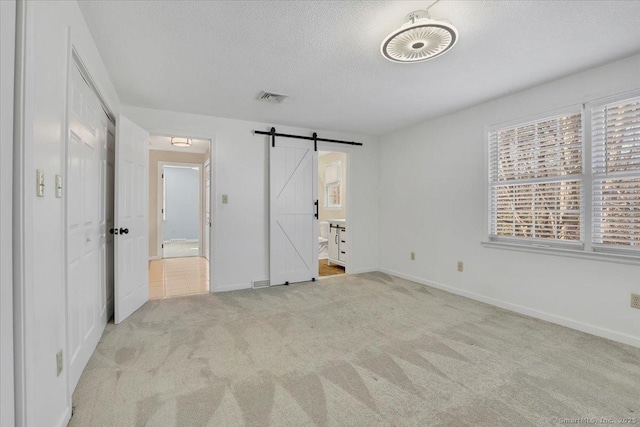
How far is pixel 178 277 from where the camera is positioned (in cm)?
489

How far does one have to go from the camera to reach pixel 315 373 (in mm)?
2021

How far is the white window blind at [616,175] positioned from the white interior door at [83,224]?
4011 millimetres

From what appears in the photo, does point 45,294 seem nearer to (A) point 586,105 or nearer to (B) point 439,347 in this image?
(B) point 439,347

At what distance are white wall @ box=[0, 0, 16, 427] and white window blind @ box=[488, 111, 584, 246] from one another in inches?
154

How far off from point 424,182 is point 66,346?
417 centimetres

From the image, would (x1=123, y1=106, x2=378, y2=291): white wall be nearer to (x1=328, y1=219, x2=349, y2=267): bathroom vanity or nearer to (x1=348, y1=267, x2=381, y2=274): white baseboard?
(x1=348, y1=267, x2=381, y2=274): white baseboard

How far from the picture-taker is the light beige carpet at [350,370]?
1632mm

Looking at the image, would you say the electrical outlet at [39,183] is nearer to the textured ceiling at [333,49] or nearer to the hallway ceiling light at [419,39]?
the textured ceiling at [333,49]

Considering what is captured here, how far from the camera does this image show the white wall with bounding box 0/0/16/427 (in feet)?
3.31

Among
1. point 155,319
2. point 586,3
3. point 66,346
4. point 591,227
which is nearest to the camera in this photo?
point 66,346

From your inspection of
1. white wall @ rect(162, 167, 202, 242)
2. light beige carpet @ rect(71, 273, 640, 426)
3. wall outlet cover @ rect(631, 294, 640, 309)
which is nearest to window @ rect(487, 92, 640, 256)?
wall outlet cover @ rect(631, 294, 640, 309)

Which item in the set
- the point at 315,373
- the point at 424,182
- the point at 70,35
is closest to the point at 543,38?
the point at 424,182

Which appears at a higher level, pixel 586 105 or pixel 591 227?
pixel 586 105

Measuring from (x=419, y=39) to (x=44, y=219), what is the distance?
7.58 ft
